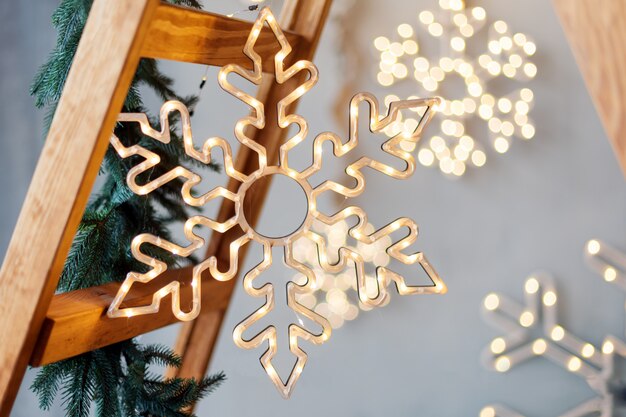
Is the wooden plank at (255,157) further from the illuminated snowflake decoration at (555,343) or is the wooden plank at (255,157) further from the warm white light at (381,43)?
the illuminated snowflake decoration at (555,343)

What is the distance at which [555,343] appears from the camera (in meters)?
1.80

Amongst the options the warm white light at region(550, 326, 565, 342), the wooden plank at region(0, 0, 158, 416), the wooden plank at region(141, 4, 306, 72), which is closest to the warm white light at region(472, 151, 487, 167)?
the warm white light at region(550, 326, 565, 342)

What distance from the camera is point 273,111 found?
1.59 meters

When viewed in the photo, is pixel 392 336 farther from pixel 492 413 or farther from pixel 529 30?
pixel 529 30

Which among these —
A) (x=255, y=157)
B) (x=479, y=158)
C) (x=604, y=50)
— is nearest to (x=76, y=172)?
(x=255, y=157)

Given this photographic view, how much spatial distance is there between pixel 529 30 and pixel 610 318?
2.38 ft

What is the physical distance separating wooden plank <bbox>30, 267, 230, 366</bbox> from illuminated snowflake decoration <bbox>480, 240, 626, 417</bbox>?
839 mm

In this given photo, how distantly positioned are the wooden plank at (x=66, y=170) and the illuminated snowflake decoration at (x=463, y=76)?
870 millimetres

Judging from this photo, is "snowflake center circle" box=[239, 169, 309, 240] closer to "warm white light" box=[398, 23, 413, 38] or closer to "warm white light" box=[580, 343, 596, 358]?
"warm white light" box=[398, 23, 413, 38]

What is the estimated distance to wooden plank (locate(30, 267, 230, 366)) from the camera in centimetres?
113

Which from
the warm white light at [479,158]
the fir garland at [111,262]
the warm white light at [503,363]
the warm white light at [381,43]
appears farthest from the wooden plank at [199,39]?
the warm white light at [503,363]

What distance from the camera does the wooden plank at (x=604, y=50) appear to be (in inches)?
30.6

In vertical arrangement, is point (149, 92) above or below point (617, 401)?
above

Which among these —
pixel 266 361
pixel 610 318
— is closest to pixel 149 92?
pixel 266 361
